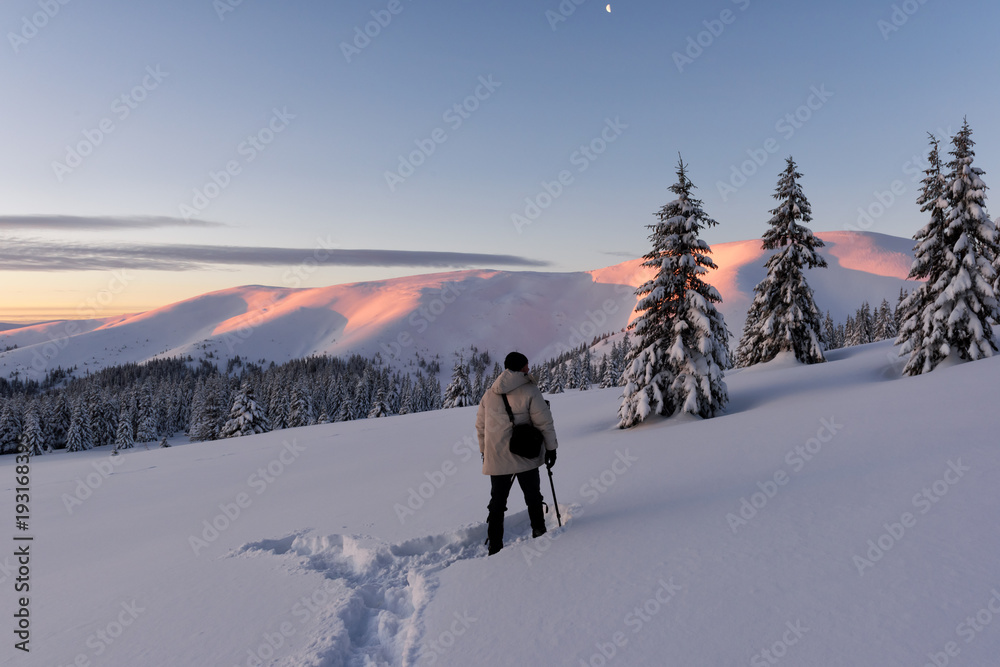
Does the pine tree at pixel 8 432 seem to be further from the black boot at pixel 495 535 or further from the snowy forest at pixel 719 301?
the black boot at pixel 495 535

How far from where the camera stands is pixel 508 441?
604 centimetres

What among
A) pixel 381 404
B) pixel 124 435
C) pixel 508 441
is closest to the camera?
pixel 508 441

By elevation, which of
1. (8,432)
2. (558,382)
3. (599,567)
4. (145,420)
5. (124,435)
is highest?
(599,567)

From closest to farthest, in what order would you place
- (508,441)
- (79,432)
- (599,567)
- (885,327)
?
(599,567) < (508,441) < (79,432) < (885,327)

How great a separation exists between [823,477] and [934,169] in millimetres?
22524

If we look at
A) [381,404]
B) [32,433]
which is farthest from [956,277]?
[32,433]

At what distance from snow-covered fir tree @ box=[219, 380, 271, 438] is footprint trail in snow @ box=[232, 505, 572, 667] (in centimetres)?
4146

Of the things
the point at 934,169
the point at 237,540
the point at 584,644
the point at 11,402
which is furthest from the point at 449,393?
the point at 11,402

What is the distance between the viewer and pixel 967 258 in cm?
1838

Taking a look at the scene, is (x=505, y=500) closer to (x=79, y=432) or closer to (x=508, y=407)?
(x=508, y=407)

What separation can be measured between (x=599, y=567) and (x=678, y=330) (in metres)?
13.0

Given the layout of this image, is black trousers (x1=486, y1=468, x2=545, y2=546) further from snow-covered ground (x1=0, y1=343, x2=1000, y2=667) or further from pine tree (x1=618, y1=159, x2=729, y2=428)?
pine tree (x1=618, y1=159, x2=729, y2=428)

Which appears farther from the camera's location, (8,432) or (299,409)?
(8,432)

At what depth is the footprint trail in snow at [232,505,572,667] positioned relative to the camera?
387cm
